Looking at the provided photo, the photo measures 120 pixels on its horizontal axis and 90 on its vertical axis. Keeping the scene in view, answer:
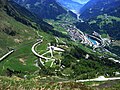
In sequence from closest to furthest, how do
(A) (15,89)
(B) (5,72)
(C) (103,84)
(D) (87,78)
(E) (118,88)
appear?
(A) (15,89) < (E) (118,88) < (C) (103,84) < (D) (87,78) < (B) (5,72)

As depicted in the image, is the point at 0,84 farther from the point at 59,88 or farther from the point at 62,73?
the point at 62,73

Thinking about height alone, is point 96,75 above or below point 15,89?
below

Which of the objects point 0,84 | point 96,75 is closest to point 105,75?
point 96,75

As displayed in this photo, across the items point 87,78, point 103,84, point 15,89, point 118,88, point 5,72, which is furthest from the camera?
point 5,72

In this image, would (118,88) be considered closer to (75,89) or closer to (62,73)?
(75,89)

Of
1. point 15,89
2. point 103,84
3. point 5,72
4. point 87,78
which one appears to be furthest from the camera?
point 5,72

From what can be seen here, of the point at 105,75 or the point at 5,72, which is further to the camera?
the point at 5,72

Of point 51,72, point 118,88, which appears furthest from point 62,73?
point 118,88

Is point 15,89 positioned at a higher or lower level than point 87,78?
higher

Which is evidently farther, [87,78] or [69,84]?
[87,78]
